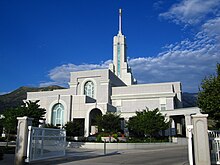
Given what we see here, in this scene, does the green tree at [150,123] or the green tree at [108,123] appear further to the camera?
the green tree at [108,123]

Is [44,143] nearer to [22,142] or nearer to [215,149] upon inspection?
[22,142]

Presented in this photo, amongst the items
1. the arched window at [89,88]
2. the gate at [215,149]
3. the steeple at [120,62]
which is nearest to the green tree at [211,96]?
the gate at [215,149]

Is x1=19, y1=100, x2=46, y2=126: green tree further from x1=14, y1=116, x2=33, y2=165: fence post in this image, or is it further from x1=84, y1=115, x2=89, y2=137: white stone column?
x1=84, y1=115, x2=89, y2=137: white stone column

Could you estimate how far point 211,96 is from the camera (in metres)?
14.6

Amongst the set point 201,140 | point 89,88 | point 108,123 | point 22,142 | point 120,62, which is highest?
point 120,62

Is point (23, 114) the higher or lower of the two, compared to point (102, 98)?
lower

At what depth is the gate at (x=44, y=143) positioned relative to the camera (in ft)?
39.0

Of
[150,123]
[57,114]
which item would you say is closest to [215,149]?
[150,123]

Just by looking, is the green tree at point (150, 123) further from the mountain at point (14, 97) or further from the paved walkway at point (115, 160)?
the mountain at point (14, 97)

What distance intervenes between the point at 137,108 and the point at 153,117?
1719cm

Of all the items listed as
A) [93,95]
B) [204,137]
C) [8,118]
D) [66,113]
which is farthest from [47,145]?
[93,95]

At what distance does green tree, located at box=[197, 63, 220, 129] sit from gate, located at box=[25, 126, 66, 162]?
9738mm

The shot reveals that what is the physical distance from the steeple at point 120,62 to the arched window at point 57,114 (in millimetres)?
25611

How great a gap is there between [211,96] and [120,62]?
50971 millimetres
